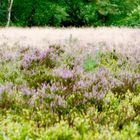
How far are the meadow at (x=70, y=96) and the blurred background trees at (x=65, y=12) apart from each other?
22891 millimetres

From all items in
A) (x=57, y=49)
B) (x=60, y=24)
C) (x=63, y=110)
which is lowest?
(x=60, y=24)

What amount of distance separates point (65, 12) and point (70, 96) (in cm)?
2563

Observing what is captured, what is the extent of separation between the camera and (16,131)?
3596mm

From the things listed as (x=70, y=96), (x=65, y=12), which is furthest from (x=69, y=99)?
(x=65, y=12)

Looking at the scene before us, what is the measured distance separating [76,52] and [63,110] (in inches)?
133

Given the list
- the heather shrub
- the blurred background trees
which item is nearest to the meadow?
the heather shrub

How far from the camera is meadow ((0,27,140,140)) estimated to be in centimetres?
375

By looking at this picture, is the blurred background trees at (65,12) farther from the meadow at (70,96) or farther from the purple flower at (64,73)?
the purple flower at (64,73)

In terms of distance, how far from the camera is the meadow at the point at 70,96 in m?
3.75

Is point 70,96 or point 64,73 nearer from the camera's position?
point 70,96

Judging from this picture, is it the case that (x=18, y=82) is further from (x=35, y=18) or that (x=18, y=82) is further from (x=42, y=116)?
(x=35, y=18)

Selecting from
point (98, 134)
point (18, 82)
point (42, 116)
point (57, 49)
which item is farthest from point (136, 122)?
point (57, 49)

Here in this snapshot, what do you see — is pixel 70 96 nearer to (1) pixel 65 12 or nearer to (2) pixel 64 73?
(2) pixel 64 73

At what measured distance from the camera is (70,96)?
4.70 metres
